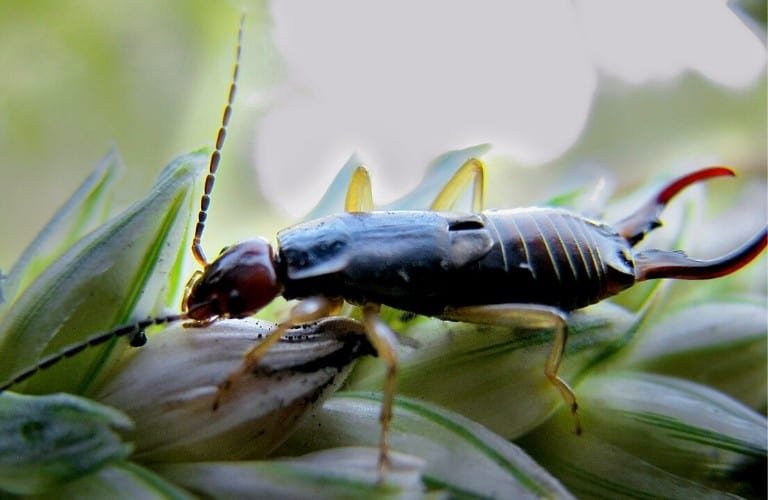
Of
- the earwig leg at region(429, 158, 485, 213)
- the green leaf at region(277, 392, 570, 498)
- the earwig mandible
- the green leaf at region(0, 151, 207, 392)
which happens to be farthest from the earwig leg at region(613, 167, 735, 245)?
the green leaf at region(0, 151, 207, 392)

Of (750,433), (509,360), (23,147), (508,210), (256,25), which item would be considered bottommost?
(750,433)

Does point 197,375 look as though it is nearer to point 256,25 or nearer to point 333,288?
point 333,288

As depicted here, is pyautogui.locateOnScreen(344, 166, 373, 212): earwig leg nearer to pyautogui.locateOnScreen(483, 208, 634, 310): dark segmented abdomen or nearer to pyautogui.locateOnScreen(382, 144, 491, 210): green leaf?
pyautogui.locateOnScreen(382, 144, 491, 210): green leaf

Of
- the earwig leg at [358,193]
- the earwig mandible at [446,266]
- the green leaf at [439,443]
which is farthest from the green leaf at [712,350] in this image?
the earwig leg at [358,193]

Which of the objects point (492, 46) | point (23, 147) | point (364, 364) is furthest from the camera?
point (492, 46)

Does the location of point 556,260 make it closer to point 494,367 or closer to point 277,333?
point 494,367

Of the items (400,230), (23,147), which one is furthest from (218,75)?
(400,230)
